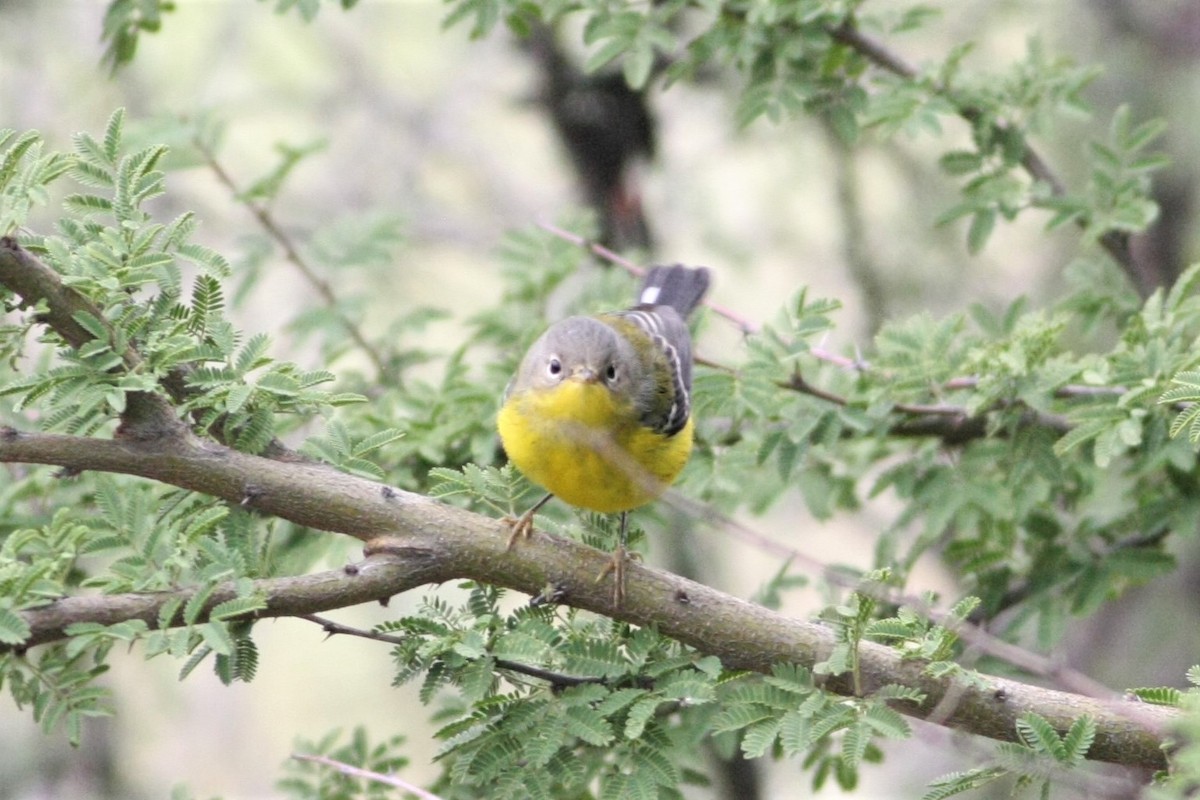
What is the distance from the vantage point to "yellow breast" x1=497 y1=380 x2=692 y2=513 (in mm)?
3482

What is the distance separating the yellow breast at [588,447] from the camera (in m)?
3.48

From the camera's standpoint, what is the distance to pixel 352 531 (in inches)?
106

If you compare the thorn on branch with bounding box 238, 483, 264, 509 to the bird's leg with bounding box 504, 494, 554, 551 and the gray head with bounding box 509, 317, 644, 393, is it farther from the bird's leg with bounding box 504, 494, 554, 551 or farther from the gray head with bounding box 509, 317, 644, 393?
the gray head with bounding box 509, 317, 644, 393

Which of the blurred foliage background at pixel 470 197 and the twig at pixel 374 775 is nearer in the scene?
the twig at pixel 374 775

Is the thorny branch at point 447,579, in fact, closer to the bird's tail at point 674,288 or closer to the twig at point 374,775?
the twig at point 374,775

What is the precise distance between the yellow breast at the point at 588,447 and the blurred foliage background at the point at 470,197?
124 inches

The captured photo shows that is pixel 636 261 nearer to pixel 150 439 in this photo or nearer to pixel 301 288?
pixel 150 439

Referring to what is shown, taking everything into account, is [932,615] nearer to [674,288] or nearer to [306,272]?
[674,288]

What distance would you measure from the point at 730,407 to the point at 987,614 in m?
1.12

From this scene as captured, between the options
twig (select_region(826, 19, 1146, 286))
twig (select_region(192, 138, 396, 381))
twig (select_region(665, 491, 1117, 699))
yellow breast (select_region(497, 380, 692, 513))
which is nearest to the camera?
twig (select_region(665, 491, 1117, 699))

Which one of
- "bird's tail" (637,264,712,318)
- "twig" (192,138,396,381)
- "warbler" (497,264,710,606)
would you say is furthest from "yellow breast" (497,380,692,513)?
"twig" (192,138,396,381)

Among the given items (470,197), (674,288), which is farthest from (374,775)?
(470,197)

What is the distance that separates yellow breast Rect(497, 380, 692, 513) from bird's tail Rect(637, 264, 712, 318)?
0.89 m

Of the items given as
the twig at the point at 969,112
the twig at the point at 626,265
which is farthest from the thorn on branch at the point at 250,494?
the twig at the point at 969,112
